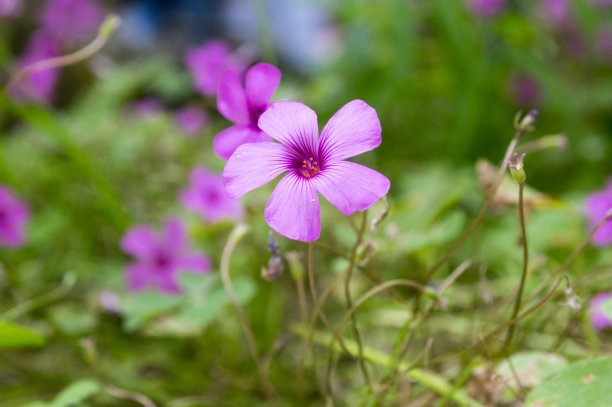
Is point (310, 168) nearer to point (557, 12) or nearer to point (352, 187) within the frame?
point (352, 187)

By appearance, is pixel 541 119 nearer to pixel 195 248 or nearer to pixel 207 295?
pixel 195 248

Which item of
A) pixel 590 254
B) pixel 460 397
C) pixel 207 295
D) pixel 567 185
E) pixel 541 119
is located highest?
pixel 541 119

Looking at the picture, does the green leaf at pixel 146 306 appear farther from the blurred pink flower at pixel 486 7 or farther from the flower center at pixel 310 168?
the blurred pink flower at pixel 486 7

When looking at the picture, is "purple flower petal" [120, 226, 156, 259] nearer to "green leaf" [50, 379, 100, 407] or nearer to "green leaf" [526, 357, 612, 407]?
"green leaf" [50, 379, 100, 407]

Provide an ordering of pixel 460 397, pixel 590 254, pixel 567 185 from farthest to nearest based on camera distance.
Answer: pixel 567 185 < pixel 590 254 < pixel 460 397

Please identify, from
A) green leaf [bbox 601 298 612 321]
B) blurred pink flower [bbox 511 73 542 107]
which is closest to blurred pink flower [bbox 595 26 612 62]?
blurred pink flower [bbox 511 73 542 107]

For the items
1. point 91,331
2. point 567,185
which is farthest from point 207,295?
point 567,185

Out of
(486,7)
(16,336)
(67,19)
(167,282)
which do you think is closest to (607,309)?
(16,336)
